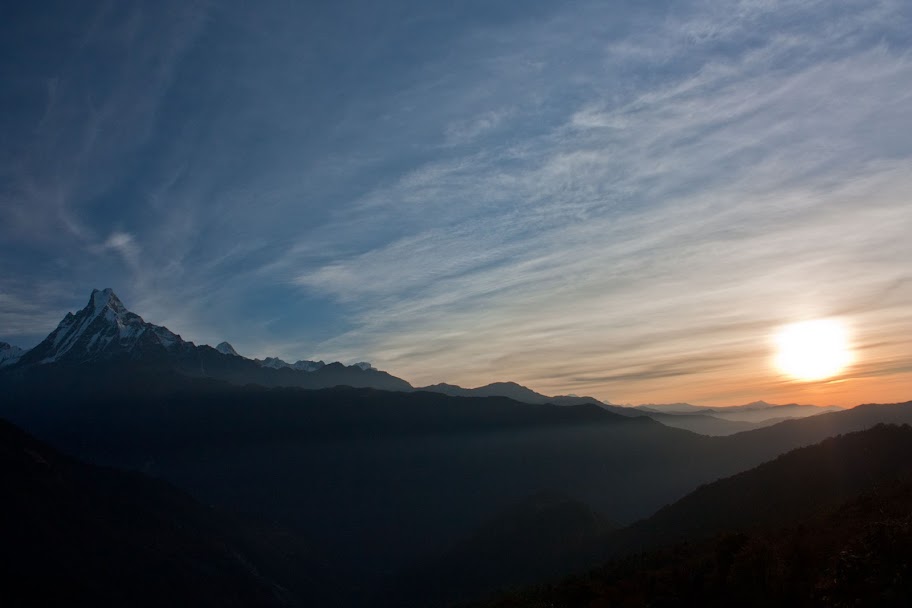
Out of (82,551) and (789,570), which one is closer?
(789,570)

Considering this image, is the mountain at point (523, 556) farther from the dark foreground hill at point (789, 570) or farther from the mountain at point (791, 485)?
the dark foreground hill at point (789, 570)

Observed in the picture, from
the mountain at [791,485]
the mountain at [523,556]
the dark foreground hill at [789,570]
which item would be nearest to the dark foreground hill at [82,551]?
the mountain at [523,556]

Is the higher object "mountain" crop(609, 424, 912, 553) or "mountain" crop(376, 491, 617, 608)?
"mountain" crop(609, 424, 912, 553)

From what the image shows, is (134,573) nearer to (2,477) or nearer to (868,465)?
(2,477)

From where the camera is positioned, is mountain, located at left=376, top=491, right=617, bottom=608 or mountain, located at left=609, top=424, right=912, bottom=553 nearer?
mountain, located at left=609, top=424, right=912, bottom=553

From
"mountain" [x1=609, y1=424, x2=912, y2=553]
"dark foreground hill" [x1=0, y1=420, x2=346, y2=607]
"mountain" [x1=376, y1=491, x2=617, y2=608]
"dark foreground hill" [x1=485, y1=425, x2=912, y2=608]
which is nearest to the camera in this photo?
"dark foreground hill" [x1=485, y1=425, x2=912, y2=608]

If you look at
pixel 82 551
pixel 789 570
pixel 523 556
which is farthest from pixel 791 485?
pixel 82 551

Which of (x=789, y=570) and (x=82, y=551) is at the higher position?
(x=789, y=570)

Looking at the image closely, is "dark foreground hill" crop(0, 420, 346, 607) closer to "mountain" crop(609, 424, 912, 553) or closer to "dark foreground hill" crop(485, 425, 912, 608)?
"mountain" crop(609, 424, 912, 553)

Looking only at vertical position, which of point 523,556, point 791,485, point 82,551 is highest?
point 791,485

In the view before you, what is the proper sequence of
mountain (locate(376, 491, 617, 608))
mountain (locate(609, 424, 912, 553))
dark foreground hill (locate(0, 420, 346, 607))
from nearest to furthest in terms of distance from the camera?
mountain (locate(609, 424, 912, 553)), dark foreground hill (locate(0, 420, 346, 607)), mountain (locate(376, 491, 617, 608))

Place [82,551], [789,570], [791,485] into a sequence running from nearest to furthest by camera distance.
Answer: [789,570] → [791,485] → [82,551]

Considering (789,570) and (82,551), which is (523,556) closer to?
(82,551)

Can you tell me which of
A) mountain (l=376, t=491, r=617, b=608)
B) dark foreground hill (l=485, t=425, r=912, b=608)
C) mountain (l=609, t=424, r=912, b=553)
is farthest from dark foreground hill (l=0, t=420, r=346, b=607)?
dark foreground hill (l=485, t=425, r=912, b=608)
